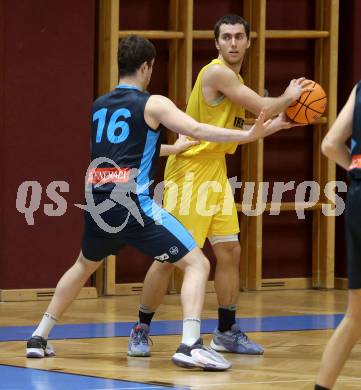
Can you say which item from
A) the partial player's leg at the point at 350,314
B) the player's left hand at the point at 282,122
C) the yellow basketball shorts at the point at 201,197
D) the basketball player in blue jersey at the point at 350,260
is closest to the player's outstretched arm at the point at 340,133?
the basketball player in blue jersey at the point at 350,260

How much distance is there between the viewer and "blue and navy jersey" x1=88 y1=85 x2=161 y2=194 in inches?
232

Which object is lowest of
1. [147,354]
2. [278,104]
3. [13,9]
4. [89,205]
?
[147,354]

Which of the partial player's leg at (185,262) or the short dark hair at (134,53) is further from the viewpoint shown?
the short dark hair at (134,53)

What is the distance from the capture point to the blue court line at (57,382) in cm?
531

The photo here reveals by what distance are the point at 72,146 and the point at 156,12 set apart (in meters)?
1.33

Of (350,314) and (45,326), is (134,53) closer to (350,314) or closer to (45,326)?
(45,326)

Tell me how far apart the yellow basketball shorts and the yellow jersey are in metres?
0.05

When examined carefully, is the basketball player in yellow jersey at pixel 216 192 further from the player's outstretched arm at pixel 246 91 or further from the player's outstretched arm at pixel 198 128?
the player's outstretched arm at pixel 198 128

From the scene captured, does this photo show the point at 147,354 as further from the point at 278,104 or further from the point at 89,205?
the point at 278,104

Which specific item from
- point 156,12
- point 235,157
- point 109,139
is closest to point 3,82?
point 156,12

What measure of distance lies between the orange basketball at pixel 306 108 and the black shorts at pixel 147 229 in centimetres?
92

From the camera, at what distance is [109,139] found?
19.6 feet

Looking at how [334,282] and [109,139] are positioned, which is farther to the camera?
[334,282]

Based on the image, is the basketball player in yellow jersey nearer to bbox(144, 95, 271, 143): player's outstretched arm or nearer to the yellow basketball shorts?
the yellow basketball shorts
